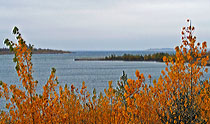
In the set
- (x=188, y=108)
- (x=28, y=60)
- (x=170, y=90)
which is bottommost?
(x=188, y=108)

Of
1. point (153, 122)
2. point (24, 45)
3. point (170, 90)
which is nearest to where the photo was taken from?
point (24, 45)

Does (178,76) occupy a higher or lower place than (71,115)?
higher

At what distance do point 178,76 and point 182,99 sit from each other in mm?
490

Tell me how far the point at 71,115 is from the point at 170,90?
206 centimetres

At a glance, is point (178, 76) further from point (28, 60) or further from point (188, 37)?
point (28, 60)

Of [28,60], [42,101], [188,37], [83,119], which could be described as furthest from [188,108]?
[28,60]

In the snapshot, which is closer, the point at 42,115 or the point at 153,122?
the point at 42,115

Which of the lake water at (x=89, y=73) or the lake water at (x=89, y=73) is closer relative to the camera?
the lake water at (x=89, y=73)

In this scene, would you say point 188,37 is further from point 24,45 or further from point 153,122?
point 24,45

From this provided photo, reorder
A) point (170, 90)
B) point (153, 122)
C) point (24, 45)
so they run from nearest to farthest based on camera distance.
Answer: point (24, 45)
point (170, 90)
point (153, 122)

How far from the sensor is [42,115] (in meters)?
4.82

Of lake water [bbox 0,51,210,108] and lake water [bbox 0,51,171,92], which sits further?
lake water [bbox 0,51,171,92]

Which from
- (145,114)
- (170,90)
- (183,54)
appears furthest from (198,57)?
(145,114)

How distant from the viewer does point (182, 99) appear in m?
4.89
